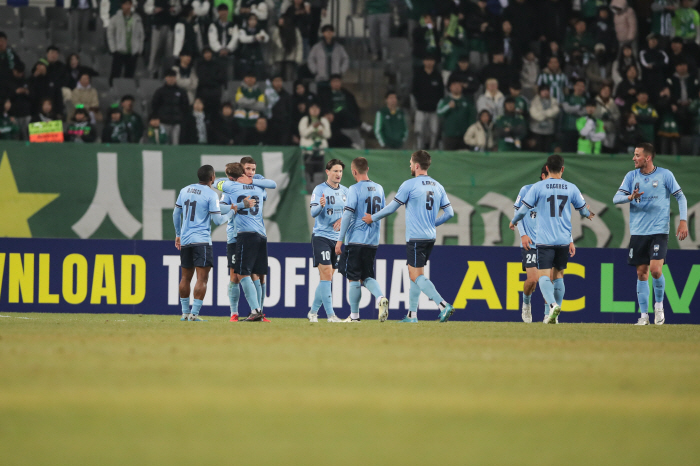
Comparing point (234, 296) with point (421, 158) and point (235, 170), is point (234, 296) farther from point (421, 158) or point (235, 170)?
point (421, 158)

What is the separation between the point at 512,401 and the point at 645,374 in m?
1.74

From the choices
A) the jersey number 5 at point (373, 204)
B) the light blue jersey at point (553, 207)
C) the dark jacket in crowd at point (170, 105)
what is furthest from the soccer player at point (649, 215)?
the dark jacket in crowd at point (170, 105)

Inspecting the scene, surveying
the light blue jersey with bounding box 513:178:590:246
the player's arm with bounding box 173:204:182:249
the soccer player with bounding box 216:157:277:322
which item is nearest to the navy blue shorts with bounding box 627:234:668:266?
the light blue jersey with bounding box 513:178:590:246

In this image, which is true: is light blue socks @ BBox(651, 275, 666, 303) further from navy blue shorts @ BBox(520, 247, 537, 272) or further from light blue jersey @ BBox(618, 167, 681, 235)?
navy blue shorts @ BBox(520, 247, 537, 272)

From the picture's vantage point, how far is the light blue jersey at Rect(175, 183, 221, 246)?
13070 mm

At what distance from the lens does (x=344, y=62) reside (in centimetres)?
2064

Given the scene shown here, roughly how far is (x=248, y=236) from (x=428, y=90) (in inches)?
302

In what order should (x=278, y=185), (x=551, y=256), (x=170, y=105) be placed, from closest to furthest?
(x=551, y=256), (x=278, y=185), (x=170, y=105)

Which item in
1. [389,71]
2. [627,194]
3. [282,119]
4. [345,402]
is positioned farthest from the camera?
[389,71]

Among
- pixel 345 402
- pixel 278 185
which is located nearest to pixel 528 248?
pixel 278 185

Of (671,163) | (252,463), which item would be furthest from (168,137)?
(252,463)

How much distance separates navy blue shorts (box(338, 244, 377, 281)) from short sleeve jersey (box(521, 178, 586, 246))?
2248 millimetres

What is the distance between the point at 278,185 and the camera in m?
17.2

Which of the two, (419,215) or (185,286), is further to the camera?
(185,286)
